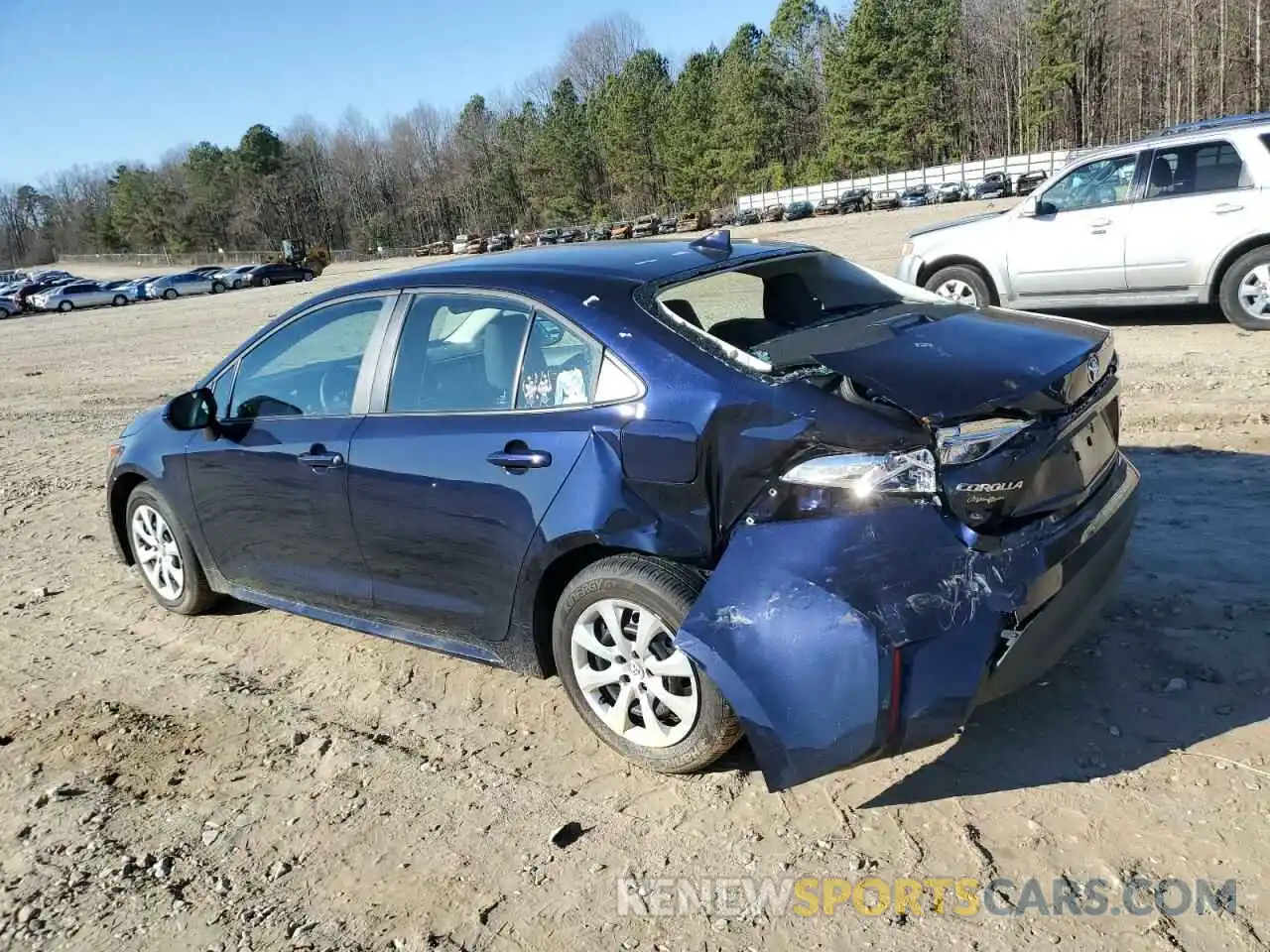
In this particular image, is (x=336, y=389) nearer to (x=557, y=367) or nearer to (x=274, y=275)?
(x=557, y=367)

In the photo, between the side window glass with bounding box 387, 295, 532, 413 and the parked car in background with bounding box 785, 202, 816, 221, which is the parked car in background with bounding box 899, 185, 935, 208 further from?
the side window glass with bounding box 387, 295, 532, 413

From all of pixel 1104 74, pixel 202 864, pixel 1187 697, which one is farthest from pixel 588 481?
pixel 1104 74

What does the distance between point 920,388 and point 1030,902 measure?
1.40 metres

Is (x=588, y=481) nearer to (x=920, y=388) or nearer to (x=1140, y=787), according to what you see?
(x=920, y=388)

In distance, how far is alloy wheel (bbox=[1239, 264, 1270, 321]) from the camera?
8.64 m

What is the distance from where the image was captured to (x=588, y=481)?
3205 mm

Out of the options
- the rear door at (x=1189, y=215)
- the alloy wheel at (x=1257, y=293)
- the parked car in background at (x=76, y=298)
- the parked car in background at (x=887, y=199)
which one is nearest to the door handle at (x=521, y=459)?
the rear door at (x=1189, y=215)

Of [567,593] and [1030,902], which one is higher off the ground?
[567,593]

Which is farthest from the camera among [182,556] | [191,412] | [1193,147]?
[1193,147]

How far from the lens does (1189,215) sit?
8.89 m

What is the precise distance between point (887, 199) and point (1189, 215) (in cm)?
5784

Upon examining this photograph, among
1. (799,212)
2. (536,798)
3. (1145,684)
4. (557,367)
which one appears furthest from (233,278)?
(1145,684)

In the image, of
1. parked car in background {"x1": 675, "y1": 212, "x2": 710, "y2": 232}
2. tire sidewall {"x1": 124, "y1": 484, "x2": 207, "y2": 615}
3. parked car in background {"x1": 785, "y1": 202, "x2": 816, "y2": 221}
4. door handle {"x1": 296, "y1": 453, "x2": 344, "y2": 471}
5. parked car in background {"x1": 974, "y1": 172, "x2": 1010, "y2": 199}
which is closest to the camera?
door handle {"x1": 296, "y1": 453, "x2": 344, "y2": 471}

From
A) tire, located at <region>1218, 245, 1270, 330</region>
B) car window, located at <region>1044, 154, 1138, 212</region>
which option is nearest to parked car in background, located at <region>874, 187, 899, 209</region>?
car window, located at <region>1044, 154, 1138, 212</region>
